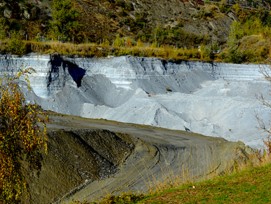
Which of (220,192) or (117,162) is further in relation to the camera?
(117,162)

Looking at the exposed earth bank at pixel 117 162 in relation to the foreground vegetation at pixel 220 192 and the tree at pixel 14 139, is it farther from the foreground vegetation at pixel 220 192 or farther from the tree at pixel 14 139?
the tree at pixel 14 139

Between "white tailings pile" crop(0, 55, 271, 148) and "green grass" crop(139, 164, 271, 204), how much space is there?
1332 centimetres

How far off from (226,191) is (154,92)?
27286 mm

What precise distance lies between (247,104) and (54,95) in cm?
1459

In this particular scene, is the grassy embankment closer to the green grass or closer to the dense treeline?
the green grass

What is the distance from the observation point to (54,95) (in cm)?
3412

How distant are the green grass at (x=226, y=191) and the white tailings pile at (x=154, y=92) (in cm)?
1332

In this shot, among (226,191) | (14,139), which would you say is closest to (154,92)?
(226,191)

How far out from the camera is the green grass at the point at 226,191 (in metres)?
8.92

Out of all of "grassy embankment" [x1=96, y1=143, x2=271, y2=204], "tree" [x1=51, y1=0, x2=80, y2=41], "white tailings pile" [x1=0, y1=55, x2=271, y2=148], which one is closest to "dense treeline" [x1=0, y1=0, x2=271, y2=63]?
"tree" [x1=51, y1=0, x2=80, y2=41]

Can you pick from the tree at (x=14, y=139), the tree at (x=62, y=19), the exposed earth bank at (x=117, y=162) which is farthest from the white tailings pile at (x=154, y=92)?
the tree at (x=14, y=139)

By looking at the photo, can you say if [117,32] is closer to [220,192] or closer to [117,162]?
[117,162]

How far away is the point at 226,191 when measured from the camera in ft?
31.1

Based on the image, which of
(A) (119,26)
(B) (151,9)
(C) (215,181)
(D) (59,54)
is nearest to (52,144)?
(C) (215,181)
